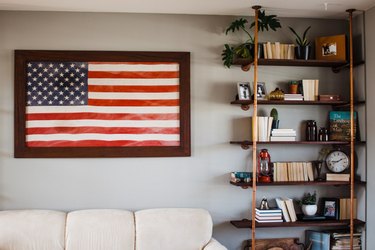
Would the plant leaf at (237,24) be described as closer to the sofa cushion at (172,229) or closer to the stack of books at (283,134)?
the stack of books at (283,134)

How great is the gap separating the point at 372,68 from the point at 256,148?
1.30 metres

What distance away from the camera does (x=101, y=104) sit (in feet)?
14.1

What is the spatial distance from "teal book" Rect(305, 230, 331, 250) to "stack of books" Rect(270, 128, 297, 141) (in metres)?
0.97

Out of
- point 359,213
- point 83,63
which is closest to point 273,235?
point 359,213

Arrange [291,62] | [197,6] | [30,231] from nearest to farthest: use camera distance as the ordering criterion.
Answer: [30,231] → [197,6] → [291,62]

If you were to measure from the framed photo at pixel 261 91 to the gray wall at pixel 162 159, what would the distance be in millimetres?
90

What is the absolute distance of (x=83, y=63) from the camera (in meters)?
4.28

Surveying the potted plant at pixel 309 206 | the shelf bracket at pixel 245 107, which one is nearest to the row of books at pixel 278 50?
the shelf bracket at pixel 245 107

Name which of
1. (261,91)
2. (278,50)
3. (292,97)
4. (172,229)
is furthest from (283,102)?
(172,229)

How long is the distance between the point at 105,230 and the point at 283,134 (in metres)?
1.85

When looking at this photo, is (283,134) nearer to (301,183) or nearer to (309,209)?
(301,183)

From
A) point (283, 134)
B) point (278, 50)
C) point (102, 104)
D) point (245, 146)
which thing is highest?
point (278, 50)

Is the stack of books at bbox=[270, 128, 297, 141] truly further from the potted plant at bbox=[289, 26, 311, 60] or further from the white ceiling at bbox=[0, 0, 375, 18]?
the white ceiling at bbox=[0, 0, 375, 18]

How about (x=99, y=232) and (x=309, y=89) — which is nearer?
(x=99, y=232)
